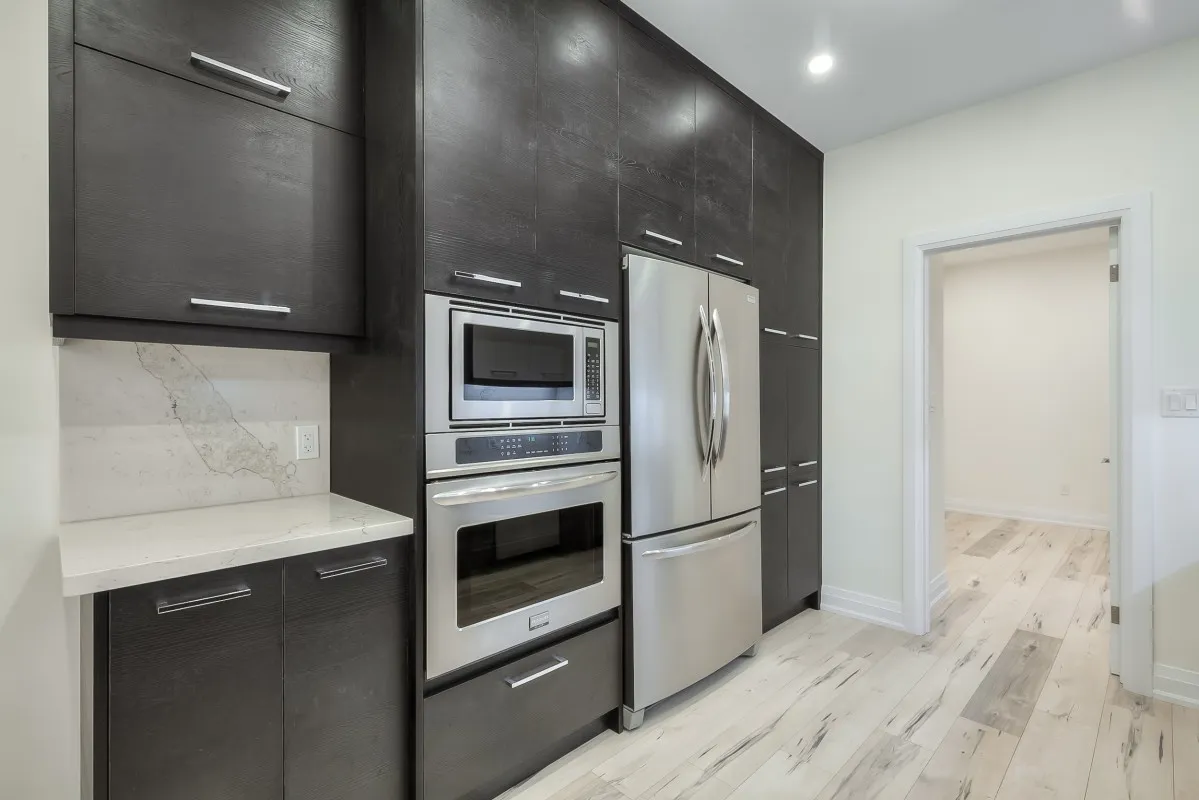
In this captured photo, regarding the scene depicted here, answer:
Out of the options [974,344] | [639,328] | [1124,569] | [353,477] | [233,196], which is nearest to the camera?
[233,196]

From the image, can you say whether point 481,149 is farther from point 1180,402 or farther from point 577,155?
point 1180,402

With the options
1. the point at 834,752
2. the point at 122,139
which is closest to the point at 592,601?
the point at 834,752

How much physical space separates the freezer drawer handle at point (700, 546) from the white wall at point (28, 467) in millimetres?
1740

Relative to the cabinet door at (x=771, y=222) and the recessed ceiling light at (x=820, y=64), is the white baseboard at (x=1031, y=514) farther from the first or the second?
the recessed ceiling light at (x=820, y=64)

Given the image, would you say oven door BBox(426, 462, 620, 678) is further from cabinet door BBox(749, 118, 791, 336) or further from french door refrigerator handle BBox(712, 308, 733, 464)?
cabinet door BBox(749, 118, 791, 336)

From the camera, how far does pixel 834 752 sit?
6.73 ft

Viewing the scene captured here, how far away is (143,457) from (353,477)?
57cm

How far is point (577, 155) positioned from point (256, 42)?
3.22 feet

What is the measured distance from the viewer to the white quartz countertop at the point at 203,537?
1.16 m

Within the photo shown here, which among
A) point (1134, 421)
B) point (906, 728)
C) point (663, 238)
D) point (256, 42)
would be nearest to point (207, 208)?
point (256, 42)

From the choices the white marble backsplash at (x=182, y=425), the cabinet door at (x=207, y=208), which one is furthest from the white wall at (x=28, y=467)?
the cabinet door at (x=207, y=208)

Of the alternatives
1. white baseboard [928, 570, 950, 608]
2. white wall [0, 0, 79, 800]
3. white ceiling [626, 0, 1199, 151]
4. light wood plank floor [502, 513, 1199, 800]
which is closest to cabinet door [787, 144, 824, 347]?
white ceiling [626, 0, 1199, 151]

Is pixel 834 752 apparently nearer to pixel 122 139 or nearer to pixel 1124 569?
pixel 1124 569

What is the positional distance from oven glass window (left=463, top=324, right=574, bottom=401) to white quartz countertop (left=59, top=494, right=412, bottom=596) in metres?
0.46
